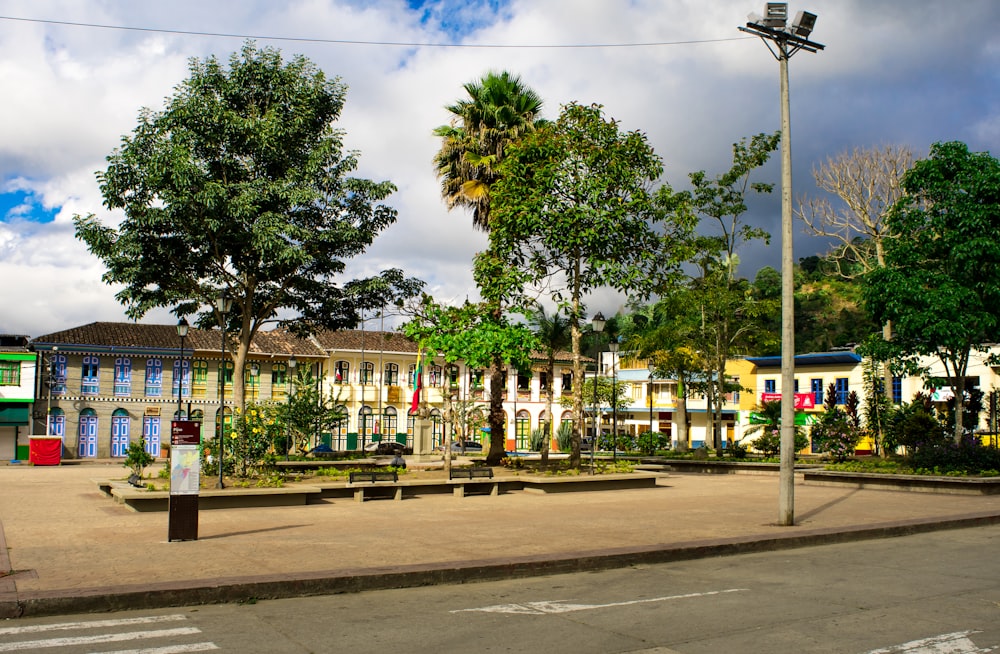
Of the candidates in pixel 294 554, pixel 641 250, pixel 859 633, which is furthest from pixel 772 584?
pixel 641 250

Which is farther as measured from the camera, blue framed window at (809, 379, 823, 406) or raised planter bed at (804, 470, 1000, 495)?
blue framed window at (809, 379, 823, 406)

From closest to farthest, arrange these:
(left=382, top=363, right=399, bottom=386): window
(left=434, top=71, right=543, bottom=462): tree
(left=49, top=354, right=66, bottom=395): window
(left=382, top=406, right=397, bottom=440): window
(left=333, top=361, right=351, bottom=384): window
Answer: (left=434, top=71, right=543, bottom=462): tree
(left=49, top=354, right=66, bottom=395): window
(left=333, top=361, right=351, bottom=384): window
(left=382, top=406, right=397, bottom=440): window
(left=382, top=363, right=399, bottom=386): window

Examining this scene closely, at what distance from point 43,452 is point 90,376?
891cm

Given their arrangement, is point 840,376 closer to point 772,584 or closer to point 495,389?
point 495,389

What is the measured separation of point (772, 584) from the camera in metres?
9.58

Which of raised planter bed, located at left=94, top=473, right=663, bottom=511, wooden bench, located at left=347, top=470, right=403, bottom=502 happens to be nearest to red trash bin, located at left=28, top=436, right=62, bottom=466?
raised planter bed, located at left=94, top=473, right=663, bottom=511

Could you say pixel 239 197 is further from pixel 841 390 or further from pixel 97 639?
pixel 841 390

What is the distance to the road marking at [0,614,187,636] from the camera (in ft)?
23.7

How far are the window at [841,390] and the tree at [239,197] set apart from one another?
1264 inches

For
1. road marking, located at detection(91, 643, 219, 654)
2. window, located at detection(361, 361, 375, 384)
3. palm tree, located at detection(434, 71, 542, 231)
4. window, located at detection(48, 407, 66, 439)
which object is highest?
palm tree, located at detection(434, 71, 542, 231)

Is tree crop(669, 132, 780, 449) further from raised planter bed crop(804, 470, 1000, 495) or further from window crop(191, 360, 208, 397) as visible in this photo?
window crop(191, 360, 208, 397)

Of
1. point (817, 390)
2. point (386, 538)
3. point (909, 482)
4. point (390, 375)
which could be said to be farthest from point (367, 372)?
point (386, 538)

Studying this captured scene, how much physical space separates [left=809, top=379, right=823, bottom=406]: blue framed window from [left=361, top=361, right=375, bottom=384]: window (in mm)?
29841

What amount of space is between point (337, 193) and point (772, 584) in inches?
709
